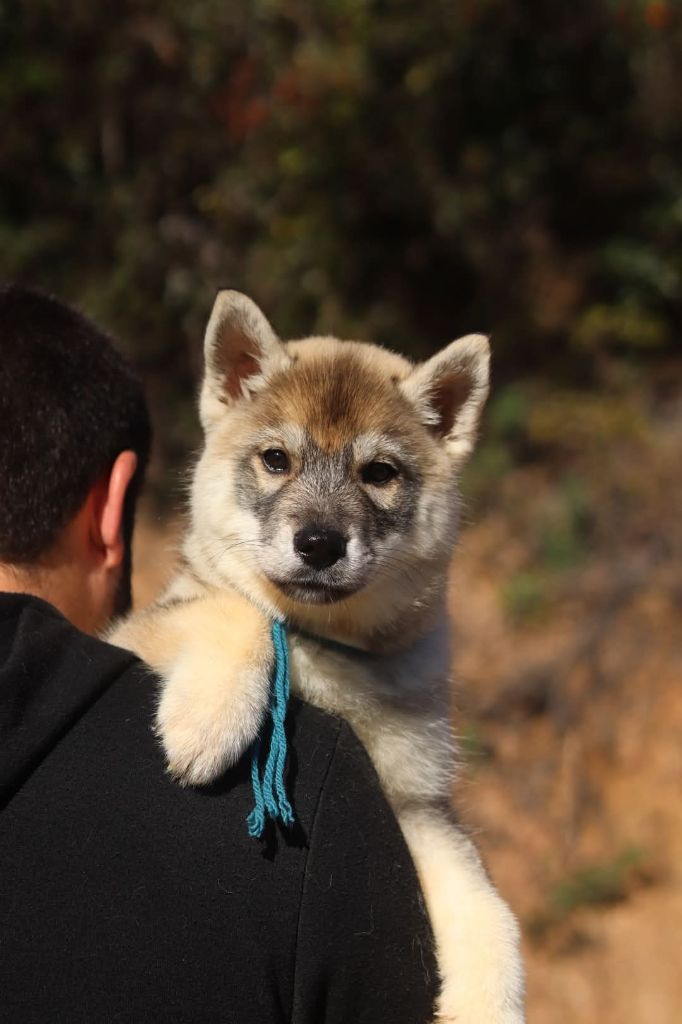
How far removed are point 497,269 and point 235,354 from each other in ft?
26.8

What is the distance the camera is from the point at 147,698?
221cm

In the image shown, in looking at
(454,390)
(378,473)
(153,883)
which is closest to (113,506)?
(378,473)

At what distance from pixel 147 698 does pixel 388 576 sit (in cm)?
105

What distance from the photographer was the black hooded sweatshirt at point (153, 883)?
1816mm

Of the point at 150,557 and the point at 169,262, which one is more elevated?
the point at 169,262

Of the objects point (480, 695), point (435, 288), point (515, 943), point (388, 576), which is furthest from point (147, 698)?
point (435, 288)

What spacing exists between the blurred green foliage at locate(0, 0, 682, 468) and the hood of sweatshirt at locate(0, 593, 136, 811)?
337 inches

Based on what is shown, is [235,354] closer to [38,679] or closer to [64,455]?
[64,455]

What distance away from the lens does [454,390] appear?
11.4 feet

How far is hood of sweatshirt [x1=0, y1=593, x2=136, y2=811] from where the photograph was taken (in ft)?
6.15

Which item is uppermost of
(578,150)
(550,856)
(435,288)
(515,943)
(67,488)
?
(578,150)

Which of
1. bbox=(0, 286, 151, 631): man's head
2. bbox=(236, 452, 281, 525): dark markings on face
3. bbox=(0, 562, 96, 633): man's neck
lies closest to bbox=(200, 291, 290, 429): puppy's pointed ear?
bbox=(236, 452, 281, 525): dark markings on face

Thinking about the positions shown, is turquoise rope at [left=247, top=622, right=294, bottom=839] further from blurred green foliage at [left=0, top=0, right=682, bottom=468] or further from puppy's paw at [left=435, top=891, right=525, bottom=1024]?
blurred green foliage at [left=0, top=0, right=682, bottom=468]

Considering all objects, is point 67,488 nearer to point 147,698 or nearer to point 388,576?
point 147,698
